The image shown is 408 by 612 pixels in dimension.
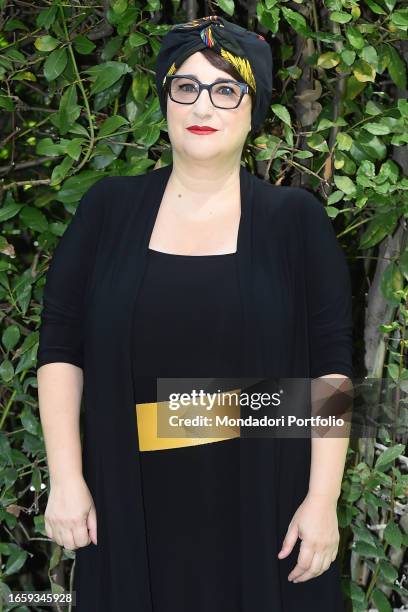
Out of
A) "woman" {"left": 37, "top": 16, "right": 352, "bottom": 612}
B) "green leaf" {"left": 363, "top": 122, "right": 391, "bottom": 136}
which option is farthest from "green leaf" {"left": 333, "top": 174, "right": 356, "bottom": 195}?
"woman" {"left": 37, "top": 16, "right": 352, "bottom": 612}

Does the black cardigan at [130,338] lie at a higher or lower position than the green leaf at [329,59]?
lower

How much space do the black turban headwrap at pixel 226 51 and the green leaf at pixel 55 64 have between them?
0.40m

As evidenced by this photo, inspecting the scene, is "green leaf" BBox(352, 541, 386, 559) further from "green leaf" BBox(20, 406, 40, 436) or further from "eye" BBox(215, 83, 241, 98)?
"eye" BBox(215, 83, 241, 98)

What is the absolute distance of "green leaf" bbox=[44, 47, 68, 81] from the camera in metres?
1.90

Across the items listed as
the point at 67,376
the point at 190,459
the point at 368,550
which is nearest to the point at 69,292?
the point at 67,376

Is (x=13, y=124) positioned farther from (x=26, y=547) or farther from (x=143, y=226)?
(x=26, y=547)

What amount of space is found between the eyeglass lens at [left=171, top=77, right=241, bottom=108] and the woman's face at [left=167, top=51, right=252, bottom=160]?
1cm

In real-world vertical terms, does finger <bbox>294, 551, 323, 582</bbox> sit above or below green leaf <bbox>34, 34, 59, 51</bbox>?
below

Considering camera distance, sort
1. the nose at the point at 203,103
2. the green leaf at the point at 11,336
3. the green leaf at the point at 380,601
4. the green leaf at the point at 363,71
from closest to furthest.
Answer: the nose at the point at 203,103 < the green leaf at the point at 363,71 < the green leaf at the point at 11,336 < the green leaf at the point at 380,601

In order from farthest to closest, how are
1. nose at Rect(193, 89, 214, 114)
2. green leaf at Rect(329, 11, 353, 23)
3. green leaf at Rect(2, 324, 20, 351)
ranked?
green leaf at Rect(2, 324, 20, 351) < green leaf at Rect(329, 11, 353, 23) < nose at Rect(193, 89, 214, 114)

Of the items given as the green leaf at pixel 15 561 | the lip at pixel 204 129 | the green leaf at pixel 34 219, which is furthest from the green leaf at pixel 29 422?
the lip at pixel 204 129

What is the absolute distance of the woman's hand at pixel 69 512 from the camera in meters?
1.55

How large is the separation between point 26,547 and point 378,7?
1521 millimetres

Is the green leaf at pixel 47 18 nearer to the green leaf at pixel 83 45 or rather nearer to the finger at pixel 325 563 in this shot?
the green leaf at pixel 83 45
